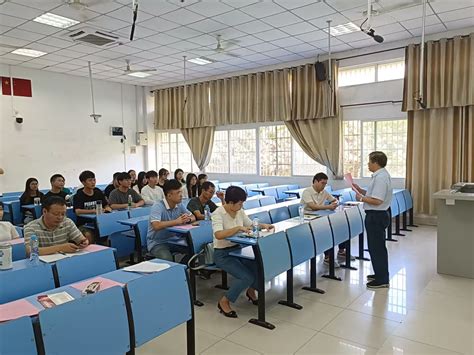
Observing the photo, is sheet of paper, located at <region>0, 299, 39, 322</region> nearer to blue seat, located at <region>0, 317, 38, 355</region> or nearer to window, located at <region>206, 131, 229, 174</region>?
blue seat, located at <region>0, 317, 38, 355</region>

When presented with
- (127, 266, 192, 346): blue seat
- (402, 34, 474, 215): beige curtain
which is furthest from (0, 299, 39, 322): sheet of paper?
(402, 34, 474, 215): beige curtain

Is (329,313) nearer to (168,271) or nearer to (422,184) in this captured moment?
(168,271)

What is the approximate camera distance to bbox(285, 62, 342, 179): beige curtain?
7.93 metres

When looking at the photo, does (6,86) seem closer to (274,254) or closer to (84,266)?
(84,266)

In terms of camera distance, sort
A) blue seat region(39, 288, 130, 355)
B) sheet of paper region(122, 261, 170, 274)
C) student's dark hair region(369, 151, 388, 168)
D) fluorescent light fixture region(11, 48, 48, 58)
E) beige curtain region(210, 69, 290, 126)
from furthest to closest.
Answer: beige curtain region(210, 69, 290, 126) → fluorescent light fixture region(11, 48, 48, 58) → student's dark hair region(369, 151, 388, 168) → sheet of paper region(122, 261, 170, 274) → blue seat region(39, 288, 130, 355)

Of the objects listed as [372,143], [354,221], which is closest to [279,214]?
[354,221]

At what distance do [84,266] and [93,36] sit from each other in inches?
189

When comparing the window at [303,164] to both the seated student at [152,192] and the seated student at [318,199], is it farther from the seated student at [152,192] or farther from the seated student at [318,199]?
the seated student at [152,192]

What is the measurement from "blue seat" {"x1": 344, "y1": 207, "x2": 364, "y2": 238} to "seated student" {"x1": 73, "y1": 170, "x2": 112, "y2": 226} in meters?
3.17

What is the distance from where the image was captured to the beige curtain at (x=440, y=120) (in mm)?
6430

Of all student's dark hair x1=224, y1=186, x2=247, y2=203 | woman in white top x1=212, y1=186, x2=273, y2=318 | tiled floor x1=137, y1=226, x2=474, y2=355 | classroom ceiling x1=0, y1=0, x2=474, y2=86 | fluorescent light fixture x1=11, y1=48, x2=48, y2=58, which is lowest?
tiled floor x1=137, y1=226, x2=474, y2=355

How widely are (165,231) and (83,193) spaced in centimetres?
180

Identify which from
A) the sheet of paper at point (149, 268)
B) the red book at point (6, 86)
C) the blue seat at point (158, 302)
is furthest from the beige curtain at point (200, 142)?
the blue seat at point (158, 302)

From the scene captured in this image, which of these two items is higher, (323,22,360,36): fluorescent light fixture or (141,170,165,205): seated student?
(323,22,360,36): fluorescent light fixture
